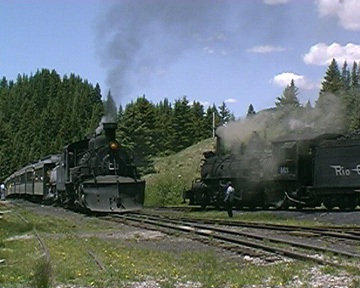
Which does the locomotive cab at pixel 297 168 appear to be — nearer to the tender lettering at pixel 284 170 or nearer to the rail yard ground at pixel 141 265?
the tender lettering at pixel 284 170

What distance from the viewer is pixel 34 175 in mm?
44844

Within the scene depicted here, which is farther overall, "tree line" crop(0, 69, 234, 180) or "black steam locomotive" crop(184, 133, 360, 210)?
"tree line" crop(0, 69, 234, 180)

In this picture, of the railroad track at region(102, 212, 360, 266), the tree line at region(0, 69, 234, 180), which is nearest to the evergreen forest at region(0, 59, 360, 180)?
the tree line at region(0, 69, 234, 180)

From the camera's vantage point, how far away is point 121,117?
57.2m

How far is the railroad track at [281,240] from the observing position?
38.2 feet

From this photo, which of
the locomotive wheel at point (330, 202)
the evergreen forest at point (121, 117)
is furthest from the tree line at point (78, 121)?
the locomotive wheel at point (330, 202)

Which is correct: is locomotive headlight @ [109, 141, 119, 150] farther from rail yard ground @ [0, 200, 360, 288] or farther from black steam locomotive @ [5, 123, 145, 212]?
rail yard ground @ [0, 200, 360, 288]

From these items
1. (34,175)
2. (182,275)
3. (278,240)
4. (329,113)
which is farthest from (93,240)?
(34,175)

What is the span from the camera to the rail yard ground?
9203 millimetres

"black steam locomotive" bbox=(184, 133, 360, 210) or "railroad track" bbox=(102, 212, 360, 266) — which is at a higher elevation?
"black steam locomotive" bbox=(184, 133, 360, 210)

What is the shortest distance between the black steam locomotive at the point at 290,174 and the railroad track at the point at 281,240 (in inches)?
264

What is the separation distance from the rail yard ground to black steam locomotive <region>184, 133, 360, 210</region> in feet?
33.8

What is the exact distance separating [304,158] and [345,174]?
2.81m

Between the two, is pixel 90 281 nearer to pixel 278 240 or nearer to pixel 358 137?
pixel 278 240
